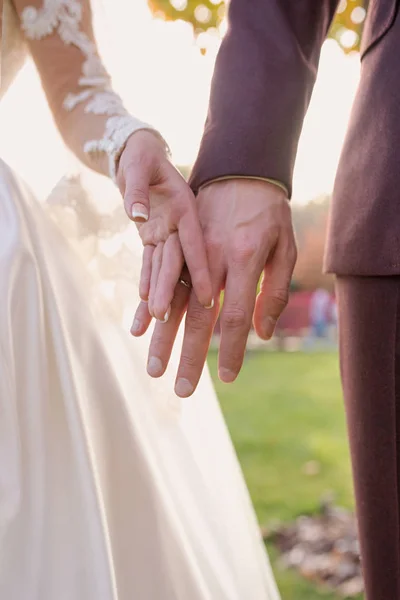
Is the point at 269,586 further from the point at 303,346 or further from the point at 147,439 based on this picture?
the point at 303,346

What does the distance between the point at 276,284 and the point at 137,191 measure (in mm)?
293

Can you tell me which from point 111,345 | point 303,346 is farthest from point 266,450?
point 303,346

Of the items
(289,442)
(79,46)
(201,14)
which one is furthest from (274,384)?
(79,46)

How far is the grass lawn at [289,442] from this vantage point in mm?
3277

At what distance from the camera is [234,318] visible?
1.04 meters

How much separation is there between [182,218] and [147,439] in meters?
0.49

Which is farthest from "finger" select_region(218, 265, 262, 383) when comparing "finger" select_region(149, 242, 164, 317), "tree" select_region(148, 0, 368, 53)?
"tree" select_region(148, 0, 368, 53)

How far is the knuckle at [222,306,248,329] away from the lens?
1.04m

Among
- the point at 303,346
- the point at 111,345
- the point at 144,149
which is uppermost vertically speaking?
the point at 144,149

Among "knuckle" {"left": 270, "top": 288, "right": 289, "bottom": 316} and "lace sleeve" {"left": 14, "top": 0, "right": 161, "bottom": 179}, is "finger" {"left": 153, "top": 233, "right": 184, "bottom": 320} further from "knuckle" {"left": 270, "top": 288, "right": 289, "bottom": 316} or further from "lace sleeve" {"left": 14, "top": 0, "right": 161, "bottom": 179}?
"lace sleeve" {"left": 14, "top": 0, "right": 161, "bottom": 179}

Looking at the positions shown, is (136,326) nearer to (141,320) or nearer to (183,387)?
(141,320)

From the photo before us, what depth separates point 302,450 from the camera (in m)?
4.36

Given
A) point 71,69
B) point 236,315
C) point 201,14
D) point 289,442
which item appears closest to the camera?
point 236,315

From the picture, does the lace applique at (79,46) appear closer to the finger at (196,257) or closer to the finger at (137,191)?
the finger at (137,191)
